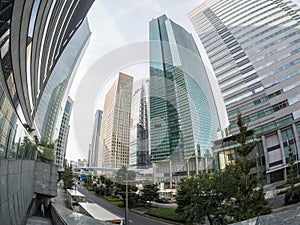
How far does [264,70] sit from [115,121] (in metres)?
29.9

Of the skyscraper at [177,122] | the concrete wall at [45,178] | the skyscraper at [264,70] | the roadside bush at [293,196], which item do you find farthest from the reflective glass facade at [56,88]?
the roadside bush at [293,196]

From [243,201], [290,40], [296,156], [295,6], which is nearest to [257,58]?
[290,40]

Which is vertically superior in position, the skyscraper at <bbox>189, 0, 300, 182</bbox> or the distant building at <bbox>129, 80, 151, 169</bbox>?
the skyscraper at <bbox>189, 0, 300, 182</bbox>

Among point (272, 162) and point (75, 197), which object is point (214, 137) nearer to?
point (272, 162)

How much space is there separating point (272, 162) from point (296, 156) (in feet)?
10.4

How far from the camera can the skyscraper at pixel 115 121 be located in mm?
16578

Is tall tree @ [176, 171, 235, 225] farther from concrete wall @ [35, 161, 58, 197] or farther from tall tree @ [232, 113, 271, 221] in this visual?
concrete wall @ [35, 161, 58, 197]

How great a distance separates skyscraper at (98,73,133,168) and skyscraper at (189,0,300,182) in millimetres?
22847

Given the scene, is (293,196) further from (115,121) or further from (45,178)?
(45,178)

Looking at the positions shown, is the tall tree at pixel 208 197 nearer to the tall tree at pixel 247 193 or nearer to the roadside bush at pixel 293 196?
the tall tree at pixel 247 193

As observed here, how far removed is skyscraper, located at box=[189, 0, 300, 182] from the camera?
3019cm

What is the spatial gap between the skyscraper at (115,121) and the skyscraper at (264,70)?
22.8m

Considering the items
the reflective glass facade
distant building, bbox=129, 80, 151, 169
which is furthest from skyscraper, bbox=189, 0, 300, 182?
the reflective glass facade

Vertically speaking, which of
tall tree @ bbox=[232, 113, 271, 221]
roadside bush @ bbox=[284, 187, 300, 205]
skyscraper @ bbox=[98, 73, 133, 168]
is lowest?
roadside bush @ bbox=[284, 187, 300, 205]
